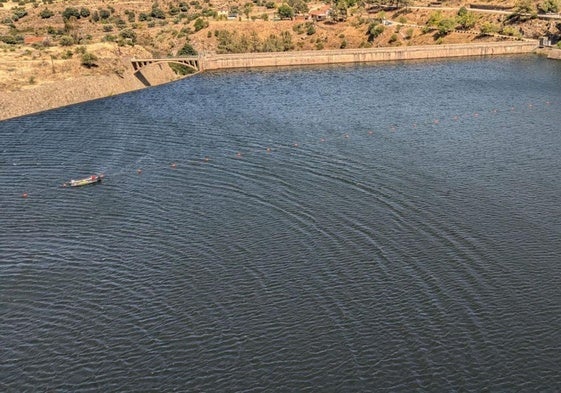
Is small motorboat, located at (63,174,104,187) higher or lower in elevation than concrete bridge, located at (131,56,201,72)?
lower

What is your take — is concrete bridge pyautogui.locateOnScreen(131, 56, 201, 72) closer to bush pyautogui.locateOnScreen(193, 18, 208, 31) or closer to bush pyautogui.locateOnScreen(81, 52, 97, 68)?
bush pyautogui.locateOnScreen(81, 52, 97, 68)

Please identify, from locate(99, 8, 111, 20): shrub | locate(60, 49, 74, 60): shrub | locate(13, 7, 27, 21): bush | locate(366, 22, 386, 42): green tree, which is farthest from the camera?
locate(99, 8, 111, 20): shrub

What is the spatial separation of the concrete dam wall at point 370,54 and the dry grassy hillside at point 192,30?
9.99 meters

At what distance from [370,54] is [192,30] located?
181 ft

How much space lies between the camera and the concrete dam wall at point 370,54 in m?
→ 148

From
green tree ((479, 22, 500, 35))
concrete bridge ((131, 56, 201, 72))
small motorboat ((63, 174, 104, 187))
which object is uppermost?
green tree ((479, 22, 500, 35))

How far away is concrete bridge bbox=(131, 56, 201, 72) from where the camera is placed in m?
130

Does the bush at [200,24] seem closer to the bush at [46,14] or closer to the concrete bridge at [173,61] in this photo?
the concrete bridge at [173,61]

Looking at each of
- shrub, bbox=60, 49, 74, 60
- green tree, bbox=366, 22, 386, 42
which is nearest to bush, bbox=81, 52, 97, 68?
shrub, bbox=60, 49, 74, 60

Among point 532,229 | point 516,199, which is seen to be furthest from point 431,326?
point 516,199

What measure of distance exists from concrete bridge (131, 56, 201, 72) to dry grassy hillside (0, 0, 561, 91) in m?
2.46

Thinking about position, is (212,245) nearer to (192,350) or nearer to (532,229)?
(192,350)

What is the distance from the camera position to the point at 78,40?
467ft

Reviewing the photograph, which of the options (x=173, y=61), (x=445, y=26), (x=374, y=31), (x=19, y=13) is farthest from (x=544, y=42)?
(x=19, y=13)
